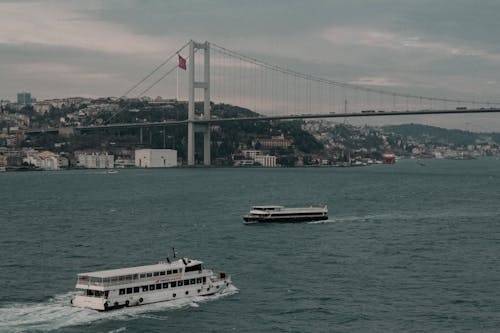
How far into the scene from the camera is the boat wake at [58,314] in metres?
27.1

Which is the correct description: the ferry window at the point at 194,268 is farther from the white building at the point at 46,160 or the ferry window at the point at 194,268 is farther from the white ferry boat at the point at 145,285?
the white building at the point at 46,160

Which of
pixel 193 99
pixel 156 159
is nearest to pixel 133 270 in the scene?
pixel 193 99

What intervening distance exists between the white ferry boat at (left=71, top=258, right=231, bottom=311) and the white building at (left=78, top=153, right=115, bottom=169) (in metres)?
144

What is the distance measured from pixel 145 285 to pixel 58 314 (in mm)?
3292

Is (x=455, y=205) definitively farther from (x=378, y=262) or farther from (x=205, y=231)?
(x=378, y=262)

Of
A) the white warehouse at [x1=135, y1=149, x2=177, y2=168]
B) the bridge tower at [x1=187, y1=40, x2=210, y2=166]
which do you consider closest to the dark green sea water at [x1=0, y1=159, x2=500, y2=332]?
the bridge tower at [x1=187, y1=40, x2=210, y2=166]

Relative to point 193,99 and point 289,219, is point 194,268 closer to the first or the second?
point 289,219

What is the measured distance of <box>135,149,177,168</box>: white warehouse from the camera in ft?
564

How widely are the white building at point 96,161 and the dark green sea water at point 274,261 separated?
325 ft

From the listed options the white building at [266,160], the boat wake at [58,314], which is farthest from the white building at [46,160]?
the boat wake at [58,314]

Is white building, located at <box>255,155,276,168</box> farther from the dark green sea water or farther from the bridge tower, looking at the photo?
the dark green sea water

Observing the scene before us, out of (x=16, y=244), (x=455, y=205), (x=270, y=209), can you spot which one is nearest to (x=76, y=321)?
(x=16, y=244)

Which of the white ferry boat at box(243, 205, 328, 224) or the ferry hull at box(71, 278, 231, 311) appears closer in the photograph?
the ferry hull at box(71, 278, 231, 311)

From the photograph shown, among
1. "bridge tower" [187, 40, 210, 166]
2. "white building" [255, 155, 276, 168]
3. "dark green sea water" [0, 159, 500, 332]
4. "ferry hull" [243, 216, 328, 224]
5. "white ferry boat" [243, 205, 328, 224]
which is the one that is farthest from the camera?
"white building" [255, 155, 276, 168]
